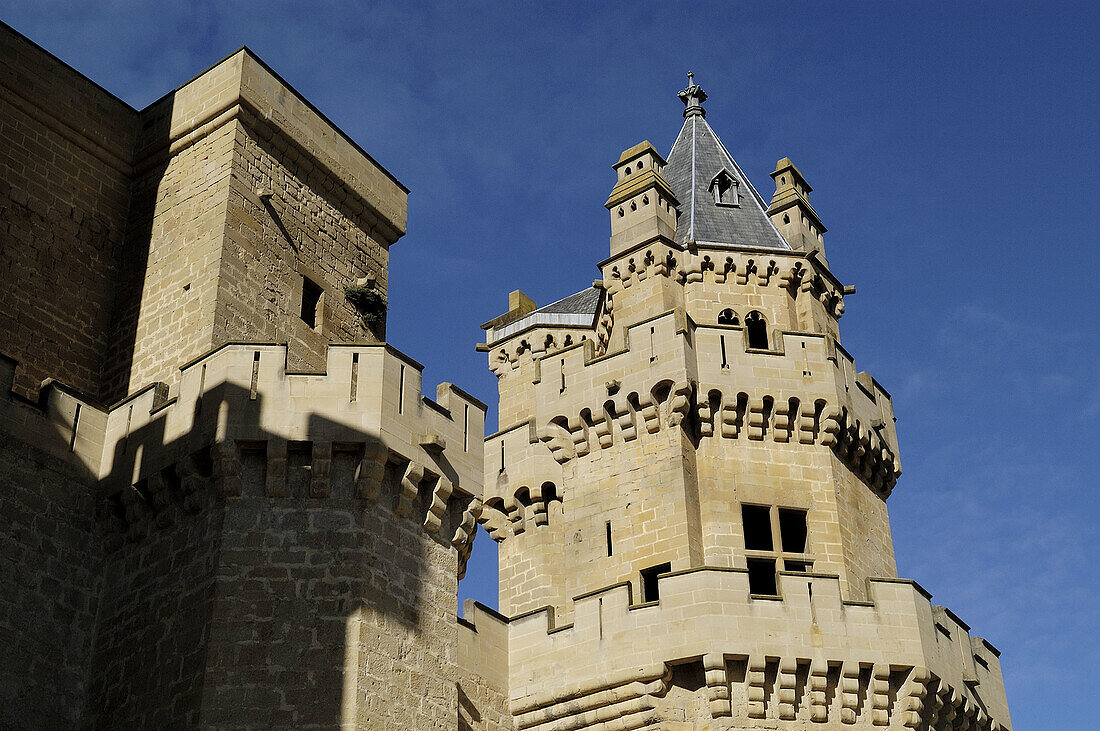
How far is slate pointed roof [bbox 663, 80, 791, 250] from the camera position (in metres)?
23.7

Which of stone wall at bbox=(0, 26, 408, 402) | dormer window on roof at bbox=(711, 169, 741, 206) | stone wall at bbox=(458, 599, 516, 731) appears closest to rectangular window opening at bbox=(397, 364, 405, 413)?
stone wall at bbox=(0, 26, 408, 402)

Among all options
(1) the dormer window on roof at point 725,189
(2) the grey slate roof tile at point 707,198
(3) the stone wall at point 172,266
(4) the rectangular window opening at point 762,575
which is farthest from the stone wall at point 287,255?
(1) the dormer window on roof at point 725,189

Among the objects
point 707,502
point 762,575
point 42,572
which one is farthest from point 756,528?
point 42,572

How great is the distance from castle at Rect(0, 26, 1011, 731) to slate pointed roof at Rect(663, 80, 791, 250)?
13 cm

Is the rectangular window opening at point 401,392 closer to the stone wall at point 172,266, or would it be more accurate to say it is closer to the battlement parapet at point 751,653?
the stone wall at point 172,266

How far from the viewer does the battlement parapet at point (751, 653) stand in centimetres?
1692

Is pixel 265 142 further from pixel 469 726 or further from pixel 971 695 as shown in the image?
pixel 971 695

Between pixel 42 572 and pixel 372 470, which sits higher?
pixel 372 470

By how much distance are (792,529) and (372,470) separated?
8213 millimetres

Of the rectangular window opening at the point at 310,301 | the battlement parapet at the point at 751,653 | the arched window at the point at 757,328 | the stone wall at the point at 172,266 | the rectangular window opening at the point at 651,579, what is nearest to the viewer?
the stone wall at the point at 172,266

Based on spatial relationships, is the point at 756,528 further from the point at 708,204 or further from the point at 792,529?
the point at 708,204

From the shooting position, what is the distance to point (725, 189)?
25.5 meters

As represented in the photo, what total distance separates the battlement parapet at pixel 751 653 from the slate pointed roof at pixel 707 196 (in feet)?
24.9

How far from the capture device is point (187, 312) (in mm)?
16422
